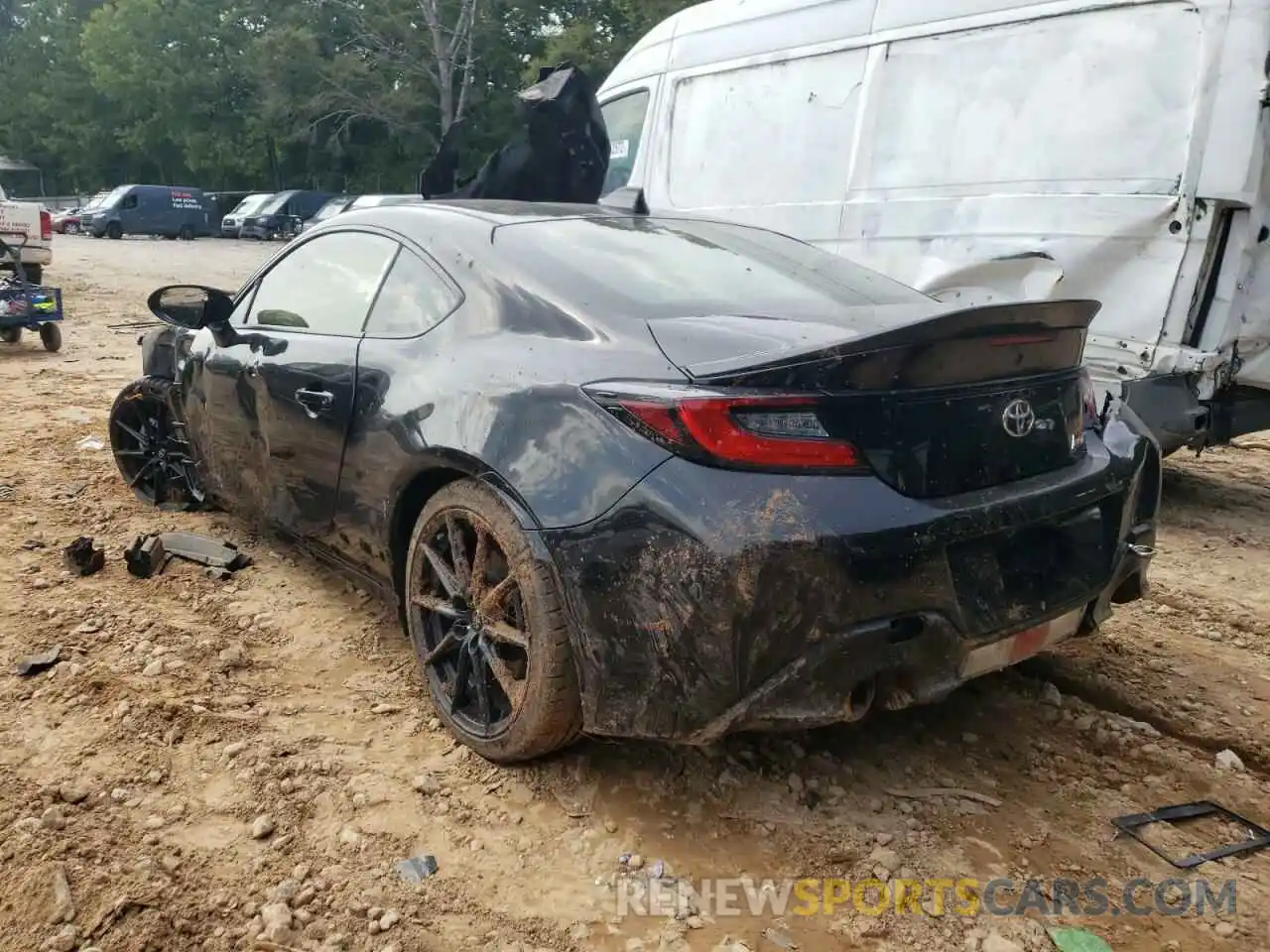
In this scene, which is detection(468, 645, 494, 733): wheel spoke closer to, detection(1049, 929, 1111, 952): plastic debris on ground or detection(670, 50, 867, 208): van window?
detection(1049, 929, 1111, 952): plastic debris on ground

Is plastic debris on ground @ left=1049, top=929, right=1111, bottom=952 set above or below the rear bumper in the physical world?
below

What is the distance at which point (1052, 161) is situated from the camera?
480 centimetres

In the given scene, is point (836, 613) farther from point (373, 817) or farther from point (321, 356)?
point (321, 356)

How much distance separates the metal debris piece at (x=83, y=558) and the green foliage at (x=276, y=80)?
85.6 feet

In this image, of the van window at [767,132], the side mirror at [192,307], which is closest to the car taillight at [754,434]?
the side mirror at [192,307]

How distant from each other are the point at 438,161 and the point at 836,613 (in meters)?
4.88

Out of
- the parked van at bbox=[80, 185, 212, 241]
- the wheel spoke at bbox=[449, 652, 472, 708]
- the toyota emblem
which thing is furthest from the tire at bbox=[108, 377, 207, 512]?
the parked van at bbox=[80, 185, 212, 241]

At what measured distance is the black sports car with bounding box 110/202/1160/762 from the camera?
2100mm

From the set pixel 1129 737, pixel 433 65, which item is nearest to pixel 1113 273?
pixel 1129 737

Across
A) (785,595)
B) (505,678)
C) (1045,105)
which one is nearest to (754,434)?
(785,595)

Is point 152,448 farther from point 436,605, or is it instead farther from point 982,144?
point 982,144

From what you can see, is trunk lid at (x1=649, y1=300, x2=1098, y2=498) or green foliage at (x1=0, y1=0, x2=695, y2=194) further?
green foliage at (x1=0, y1=0, x2=695, y2=194)

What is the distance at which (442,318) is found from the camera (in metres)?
2.82

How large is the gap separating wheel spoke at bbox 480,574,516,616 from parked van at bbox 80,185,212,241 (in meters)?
35.0
